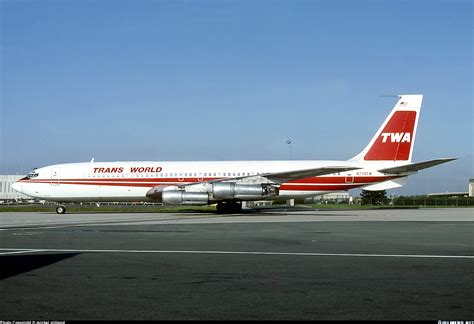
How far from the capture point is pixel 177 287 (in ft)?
25.4

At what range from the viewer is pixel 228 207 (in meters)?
37.7

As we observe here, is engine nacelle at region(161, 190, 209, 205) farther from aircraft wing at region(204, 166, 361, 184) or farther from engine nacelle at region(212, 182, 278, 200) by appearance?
aircraft wing at region(204, 166, 361, 184)

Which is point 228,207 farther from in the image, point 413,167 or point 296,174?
point 413,167

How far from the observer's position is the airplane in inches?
1449

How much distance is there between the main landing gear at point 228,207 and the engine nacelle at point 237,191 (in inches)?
106

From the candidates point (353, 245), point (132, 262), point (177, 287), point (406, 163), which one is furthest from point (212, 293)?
point (406, 163)

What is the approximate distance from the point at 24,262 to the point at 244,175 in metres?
26.9

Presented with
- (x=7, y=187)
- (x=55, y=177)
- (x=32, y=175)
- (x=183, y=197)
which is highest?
(x=7, y=187)

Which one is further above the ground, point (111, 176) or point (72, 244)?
point (111, 176)

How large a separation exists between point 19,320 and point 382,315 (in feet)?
12.8

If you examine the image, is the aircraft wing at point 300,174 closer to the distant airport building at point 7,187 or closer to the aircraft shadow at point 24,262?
the aircraft shadow at point 24,262

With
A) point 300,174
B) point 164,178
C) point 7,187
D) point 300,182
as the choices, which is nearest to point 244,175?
point 300,182

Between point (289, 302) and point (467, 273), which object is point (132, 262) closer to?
point (289, 302)

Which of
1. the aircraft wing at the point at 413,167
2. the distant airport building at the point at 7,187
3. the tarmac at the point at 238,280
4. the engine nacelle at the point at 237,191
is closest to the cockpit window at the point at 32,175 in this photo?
the engine nacelle at the point at 237,191
